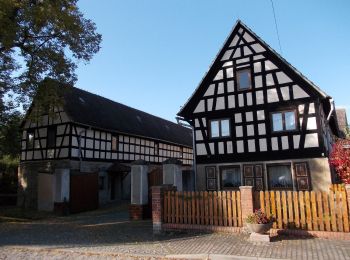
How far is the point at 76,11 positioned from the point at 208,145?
1048 cm

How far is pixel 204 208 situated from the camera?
1133 cm

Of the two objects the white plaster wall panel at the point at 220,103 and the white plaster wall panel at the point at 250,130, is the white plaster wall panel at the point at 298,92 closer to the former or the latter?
the white plaster wall panel at the point at 250,130

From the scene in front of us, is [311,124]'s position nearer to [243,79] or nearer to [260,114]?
[260,114]

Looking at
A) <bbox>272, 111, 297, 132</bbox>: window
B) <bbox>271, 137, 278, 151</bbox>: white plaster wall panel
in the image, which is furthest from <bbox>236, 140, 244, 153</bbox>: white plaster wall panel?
<bbox>272, 111, 297, 132</bbox>: window

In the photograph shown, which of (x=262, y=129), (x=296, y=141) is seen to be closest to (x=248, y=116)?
(x=262, y=129)

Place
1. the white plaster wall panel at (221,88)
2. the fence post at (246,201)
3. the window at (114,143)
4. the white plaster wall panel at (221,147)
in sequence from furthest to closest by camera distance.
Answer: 1. the window at (114,143)
2. the white plaster wall panel at (221,88)
3. the white plaster wall panel at (221,147)
4. the fence post at (246,201)

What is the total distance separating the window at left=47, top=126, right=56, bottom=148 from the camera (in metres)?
24.3

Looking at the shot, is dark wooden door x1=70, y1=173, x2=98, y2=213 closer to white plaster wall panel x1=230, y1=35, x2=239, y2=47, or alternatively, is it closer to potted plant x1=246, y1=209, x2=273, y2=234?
white plaster wall panel x1=230, y1=35, x2=239, y2=47

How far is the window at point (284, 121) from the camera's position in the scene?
17125 mm

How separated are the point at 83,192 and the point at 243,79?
11.8 metres

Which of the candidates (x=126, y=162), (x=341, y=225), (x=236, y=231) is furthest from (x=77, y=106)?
(x=341, y=225)

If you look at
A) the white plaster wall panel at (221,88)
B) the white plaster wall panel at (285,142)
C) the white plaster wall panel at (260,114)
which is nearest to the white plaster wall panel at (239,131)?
the white plaster wall panel at (260,114)

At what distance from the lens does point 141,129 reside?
3203 cm

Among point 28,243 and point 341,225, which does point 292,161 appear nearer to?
point 341,225
